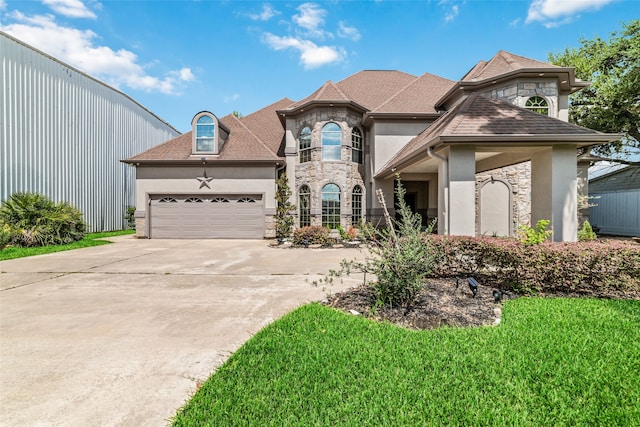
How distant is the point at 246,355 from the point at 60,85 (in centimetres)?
1869

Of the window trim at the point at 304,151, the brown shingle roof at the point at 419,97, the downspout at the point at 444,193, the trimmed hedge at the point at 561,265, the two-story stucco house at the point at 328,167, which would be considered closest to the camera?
the trimmed hedge at the point at 561,265

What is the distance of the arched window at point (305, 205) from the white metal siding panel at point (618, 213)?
1556 centimetres

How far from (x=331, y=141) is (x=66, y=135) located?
1355 cm

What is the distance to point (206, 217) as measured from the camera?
46.9 ft

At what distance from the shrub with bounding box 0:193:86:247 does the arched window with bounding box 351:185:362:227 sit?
12.2m

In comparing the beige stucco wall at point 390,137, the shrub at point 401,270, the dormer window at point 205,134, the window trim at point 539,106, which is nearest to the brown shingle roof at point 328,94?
the beige stucco wall at point 390,137

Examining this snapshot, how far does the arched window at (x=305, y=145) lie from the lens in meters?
14.6

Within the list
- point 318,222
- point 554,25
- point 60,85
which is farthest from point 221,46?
point 554,25

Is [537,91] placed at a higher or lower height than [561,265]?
higher

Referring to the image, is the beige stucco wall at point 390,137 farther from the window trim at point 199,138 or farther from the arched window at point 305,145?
the window trim at point 199,138

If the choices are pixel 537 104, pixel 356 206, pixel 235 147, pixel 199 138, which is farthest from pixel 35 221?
pixel 537 104

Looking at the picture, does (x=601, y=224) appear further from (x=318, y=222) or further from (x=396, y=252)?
(x=396, y=252)

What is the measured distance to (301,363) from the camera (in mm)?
2750

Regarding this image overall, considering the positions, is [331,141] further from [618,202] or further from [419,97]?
[618,202]
